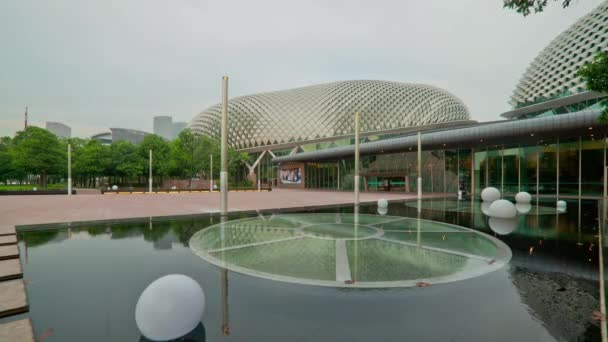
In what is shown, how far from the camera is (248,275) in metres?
4.89

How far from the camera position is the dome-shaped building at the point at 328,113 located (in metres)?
72.3

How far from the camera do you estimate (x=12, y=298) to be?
12.8 ft

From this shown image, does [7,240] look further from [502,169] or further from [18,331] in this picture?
[502,169]

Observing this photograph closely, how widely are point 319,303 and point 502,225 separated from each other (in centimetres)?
951

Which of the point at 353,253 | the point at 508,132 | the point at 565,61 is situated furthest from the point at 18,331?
the point at 565,61

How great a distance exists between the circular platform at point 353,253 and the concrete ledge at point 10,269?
118 inches

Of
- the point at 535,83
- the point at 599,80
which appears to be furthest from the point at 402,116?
the point at 599,80

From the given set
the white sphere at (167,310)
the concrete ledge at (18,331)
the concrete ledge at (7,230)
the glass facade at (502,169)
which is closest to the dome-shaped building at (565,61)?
the glass facade at (502,169)

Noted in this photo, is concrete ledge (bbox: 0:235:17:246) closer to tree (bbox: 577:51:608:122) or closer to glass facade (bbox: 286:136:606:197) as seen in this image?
tree (bbox: 577:51:608:122)

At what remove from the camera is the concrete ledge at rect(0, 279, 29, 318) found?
11.6 ft

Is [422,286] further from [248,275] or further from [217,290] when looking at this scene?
[217,290]

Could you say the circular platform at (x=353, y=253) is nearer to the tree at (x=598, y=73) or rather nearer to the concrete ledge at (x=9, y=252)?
the concrete ledge at (x=9, y=252)

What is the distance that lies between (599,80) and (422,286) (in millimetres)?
9381

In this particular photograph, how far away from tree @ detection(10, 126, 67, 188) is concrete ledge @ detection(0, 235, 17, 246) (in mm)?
43697
